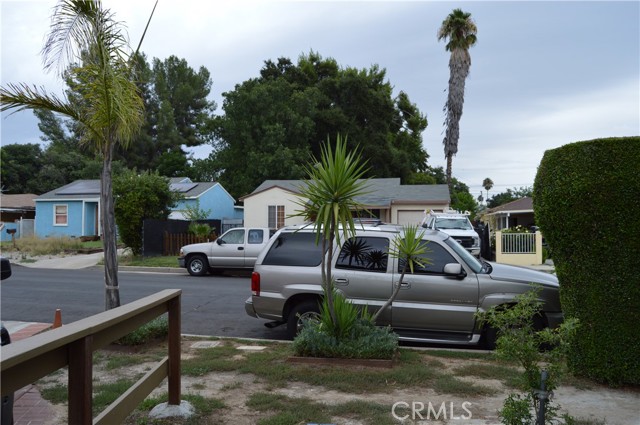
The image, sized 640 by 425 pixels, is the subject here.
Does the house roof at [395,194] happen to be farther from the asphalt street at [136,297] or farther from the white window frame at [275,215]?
the asphalt street at [136,297]

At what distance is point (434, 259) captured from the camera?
8062mm

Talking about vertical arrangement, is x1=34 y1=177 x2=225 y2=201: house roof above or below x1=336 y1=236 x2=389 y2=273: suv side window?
above

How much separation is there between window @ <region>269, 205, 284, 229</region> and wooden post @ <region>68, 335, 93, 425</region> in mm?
27689

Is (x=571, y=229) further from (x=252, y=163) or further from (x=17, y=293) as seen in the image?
(x=252, y=163)

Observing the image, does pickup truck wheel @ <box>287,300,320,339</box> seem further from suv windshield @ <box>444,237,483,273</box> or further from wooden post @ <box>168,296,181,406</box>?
wooden post @ <box>168,296,181,406</box>

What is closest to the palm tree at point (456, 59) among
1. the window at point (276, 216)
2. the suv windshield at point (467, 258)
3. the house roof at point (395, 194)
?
the house roof at point (395, 194)

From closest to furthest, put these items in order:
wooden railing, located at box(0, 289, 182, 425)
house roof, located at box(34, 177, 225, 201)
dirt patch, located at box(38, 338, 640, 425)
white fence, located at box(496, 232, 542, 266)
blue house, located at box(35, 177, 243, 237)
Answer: wooden railing, located at box(0, 289, 182, 425), dirt patch, located at box(38, 338, 640, 425), white fence, located at box(496, 232, 542, 266), house roof, located at box(34, 177, 225, 201), blue house, located at box(35, 177, 243, 237)

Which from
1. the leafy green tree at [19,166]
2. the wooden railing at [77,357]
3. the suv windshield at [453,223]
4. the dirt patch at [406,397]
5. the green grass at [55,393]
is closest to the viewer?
the wooden railing at [77,357]

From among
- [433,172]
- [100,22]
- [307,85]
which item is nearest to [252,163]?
[307,85]

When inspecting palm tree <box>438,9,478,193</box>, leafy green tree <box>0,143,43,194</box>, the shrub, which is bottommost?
the shrub

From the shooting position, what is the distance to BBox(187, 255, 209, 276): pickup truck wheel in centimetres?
1925

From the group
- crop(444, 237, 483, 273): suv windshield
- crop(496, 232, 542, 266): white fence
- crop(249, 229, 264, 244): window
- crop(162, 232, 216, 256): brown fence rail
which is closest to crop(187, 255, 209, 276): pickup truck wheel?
crop(249, 229, 264, 244): window

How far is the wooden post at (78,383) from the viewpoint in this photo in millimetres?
2859

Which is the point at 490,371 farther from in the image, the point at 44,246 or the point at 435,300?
the point at 44,246
